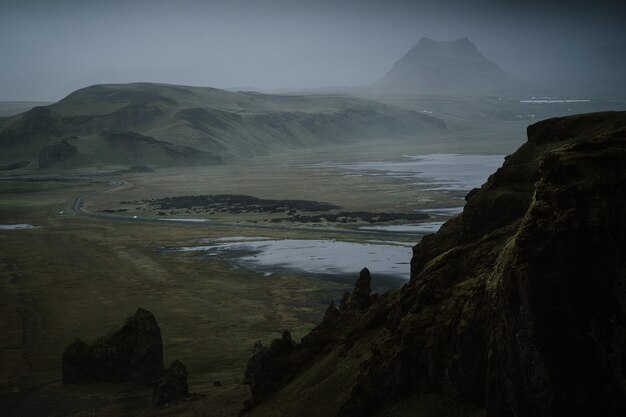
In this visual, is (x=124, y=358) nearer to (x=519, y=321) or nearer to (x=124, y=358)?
(x=124, y=358)

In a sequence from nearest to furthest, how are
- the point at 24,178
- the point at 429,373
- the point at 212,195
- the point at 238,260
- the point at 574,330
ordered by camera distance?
1. the point at 574,330
2. the point at 429,373
3. the point at 238,260
4. the point at 212,195
5. the point at 24,178

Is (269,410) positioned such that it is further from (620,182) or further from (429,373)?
(620,182)

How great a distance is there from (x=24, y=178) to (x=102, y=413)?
161545 mm

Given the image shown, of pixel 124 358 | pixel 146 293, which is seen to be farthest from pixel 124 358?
pixel 146 293

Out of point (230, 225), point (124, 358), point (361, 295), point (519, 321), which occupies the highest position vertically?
point (519, 321)

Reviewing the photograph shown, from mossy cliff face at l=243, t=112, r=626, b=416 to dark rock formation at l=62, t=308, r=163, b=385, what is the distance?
1188 centimetres

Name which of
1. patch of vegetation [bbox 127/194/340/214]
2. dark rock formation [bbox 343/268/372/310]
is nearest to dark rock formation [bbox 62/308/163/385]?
dark rock formation [bbox 343/268/372/310]

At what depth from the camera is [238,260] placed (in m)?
66.8

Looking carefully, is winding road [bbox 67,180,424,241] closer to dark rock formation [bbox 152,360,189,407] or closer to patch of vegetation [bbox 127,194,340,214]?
patch of vegetation [bbox 127,194,340,214]

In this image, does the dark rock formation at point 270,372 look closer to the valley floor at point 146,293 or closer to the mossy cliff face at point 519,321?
the mossy cliff face at point 519,321

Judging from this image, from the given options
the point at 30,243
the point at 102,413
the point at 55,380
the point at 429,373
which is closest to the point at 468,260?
the point at 429,373

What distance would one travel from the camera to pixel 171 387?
27.5 meters

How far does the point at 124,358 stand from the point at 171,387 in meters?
6.19

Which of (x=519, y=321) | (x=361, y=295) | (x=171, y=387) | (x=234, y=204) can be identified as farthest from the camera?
(x=234, y=204)
